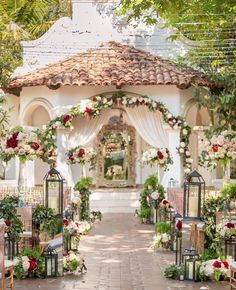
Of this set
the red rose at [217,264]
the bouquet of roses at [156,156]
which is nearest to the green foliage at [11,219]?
the red rose at [217,264]

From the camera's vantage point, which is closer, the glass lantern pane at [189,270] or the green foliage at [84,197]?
the glass lantern pane at [189,270]

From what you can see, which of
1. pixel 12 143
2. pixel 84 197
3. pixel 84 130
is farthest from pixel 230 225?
pixel 84 130

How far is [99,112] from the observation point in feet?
59.1

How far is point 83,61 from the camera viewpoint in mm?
18734

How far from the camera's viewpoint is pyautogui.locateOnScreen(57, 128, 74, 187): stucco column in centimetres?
1817

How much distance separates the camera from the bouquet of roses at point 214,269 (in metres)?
9.34

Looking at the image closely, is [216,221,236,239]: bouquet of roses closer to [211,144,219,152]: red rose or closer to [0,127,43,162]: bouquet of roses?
[211,144,219,152]: red rose

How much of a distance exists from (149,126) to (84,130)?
1.75m

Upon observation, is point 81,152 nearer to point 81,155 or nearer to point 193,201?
point 81,155

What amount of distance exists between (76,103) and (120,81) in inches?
60.4

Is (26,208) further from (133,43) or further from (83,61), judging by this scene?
(133,43)

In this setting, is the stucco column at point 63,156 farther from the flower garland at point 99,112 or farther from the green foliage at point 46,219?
the green foliage at point 46,219

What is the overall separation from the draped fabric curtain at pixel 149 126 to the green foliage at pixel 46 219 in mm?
8494

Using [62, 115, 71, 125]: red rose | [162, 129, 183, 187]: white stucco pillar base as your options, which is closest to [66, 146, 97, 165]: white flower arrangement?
[62, 115, 71, 125]: red rose
